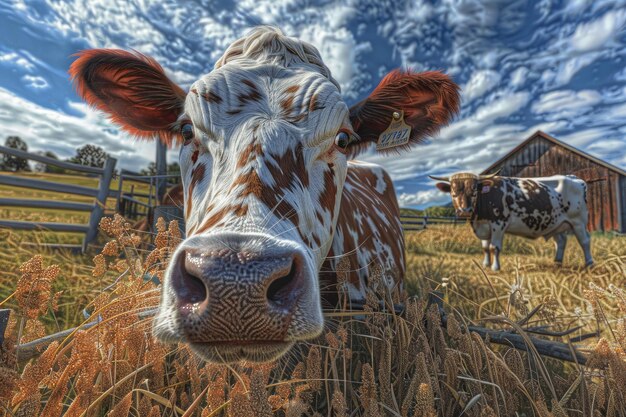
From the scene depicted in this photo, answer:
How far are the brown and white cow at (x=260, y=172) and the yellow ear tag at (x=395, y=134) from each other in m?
0.07

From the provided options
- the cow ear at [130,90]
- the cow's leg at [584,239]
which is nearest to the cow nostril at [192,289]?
the cow ear at [130,90]

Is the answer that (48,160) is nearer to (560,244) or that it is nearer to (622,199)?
(560,244)

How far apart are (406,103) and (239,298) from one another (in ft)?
7.57

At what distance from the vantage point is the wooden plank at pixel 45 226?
6402mm

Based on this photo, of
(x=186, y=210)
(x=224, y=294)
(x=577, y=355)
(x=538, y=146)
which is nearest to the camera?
(x=224, y=294)

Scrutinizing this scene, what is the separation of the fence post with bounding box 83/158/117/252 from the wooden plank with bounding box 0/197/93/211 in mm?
270

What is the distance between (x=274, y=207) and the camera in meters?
1.29

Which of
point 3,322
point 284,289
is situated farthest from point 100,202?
point 284,289

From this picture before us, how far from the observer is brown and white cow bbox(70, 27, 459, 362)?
980 millimetres

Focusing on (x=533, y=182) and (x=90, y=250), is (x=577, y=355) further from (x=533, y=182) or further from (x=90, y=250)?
(x=533, y=182)

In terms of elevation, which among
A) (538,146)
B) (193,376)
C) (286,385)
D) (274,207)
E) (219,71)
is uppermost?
(538,146)

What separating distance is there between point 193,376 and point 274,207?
29.6 inches

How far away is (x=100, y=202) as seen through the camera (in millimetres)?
7496

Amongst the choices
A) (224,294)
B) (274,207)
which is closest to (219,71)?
(274,207)
